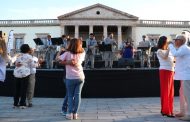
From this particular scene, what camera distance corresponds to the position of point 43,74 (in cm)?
1371

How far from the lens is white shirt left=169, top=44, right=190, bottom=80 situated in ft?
26.0

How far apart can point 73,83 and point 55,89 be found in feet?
19.0

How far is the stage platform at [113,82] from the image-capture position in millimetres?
13367

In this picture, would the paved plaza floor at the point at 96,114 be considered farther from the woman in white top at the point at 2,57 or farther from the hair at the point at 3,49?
the hair at the point at 3,49

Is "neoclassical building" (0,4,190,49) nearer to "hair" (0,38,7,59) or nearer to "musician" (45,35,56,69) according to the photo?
"musician" (45,35,56,69)

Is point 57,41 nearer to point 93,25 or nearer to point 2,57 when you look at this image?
point 2,57

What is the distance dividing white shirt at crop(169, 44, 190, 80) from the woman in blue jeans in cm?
205

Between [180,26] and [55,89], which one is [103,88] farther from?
[180,26]

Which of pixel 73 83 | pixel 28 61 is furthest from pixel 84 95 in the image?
pixel 73 83

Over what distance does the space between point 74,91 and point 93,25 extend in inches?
1781

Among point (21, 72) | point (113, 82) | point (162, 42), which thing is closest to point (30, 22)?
point (113, 82)

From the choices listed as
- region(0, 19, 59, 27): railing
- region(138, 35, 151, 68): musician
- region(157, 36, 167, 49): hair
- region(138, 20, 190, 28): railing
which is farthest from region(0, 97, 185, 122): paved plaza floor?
region(0, 19, 59, 27): railing

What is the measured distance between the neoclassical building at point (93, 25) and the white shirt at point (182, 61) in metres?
40.9

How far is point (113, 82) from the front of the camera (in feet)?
44.1
